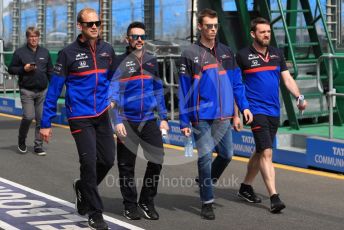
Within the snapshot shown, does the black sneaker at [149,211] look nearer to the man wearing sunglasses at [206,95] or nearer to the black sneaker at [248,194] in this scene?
the man wearing sunglasses at [206,95]

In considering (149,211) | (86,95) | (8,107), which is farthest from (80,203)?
(8,107)

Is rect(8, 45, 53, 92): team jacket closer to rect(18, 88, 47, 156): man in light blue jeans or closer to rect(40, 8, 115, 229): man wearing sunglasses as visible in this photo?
rect(18, 88, 47, 156): man in light blue jeans

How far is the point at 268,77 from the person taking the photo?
6.92m

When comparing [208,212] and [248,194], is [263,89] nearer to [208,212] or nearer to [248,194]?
[248,194]

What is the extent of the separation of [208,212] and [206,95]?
1071 millimetres

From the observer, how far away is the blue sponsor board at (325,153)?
8750 mm

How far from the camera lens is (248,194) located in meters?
7.23

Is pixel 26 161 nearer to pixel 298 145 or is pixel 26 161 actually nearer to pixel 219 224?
pixel 298 145

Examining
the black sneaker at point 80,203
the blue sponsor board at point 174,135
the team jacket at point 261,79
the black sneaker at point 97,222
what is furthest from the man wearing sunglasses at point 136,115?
the blue sponsor board at point 174,135

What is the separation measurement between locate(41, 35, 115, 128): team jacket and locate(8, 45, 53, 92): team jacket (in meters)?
4.50

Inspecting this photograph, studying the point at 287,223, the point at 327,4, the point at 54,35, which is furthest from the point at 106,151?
the point at 54,35

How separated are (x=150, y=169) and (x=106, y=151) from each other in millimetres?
461

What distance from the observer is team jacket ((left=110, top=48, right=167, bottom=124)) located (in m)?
6.40

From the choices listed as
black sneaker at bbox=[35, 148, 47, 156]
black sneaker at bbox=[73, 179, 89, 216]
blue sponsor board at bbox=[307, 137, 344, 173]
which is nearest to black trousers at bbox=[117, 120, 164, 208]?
black sneaker at bbox=[73, 179, 89, 216]
